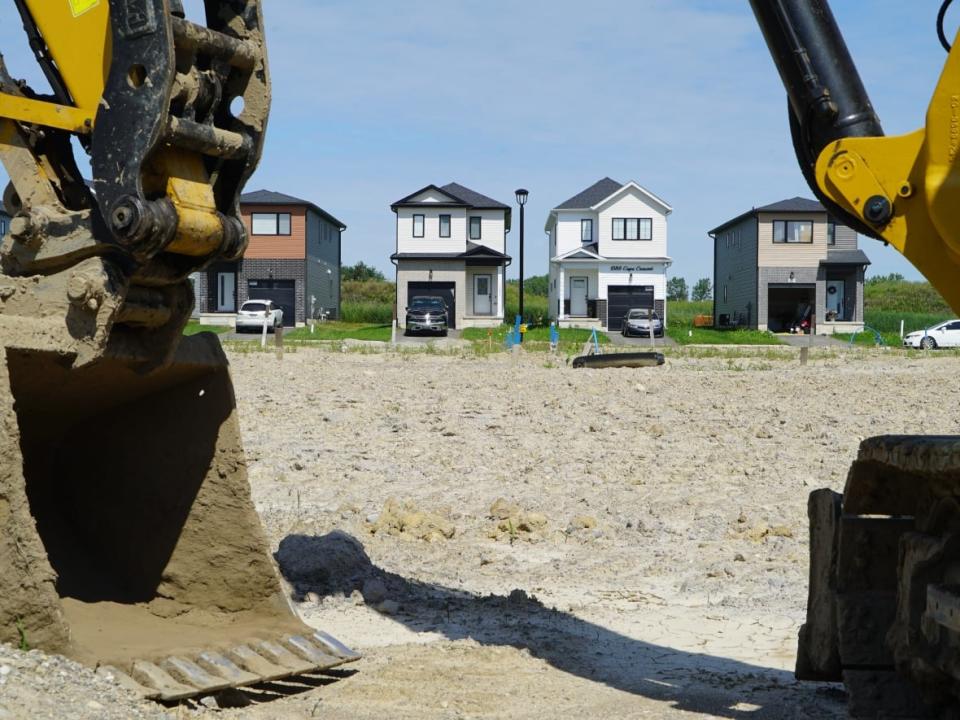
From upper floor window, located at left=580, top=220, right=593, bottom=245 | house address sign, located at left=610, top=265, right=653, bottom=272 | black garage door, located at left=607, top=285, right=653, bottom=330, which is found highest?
upper floor window, located at left=580, top=220, right=593, bottom=245

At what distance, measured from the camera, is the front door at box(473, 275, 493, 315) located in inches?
2101

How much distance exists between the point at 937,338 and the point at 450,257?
20123 millimetres

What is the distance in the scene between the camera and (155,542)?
659 centimetres

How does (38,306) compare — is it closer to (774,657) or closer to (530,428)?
(774,657)

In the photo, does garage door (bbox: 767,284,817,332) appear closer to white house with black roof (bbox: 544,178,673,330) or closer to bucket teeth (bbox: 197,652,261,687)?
white house with black roof (bbox: 544,178,673,330)

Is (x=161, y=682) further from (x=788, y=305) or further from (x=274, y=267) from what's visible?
(x=788, y=305)

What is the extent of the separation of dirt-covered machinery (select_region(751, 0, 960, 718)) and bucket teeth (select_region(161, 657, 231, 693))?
250 centimetres

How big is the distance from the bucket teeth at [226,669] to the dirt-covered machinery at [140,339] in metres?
0.01

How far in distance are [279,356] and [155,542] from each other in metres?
15.3

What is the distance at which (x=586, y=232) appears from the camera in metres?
54.2

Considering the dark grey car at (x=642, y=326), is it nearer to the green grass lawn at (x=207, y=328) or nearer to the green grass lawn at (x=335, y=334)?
the green grass lawn at (x=335, y=334)

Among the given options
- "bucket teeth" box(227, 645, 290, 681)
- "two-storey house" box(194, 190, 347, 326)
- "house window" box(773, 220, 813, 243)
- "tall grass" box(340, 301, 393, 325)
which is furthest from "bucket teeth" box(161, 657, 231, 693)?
"tall grass" box(340, 301, 393, 325)

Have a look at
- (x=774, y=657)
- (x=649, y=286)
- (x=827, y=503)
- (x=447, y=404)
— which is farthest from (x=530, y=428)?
(x=649, y=286)

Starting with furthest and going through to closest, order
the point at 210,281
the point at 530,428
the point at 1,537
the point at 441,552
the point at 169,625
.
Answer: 1. the point at 210,281
2. the point at 530,428
3. the point at 441,552
4. the point at 169,625
5. the point at 1,537
